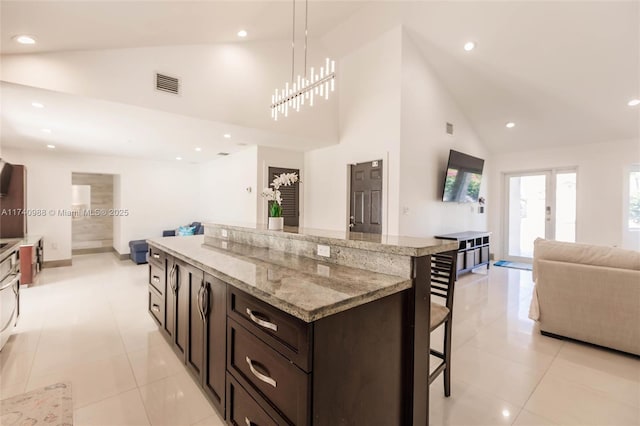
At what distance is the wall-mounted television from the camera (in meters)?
4.47

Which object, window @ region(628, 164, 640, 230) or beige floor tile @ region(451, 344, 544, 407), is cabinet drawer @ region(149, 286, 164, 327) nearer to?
beige floor tile @ region(451, 344, 544, 407)

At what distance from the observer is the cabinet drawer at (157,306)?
2.71m

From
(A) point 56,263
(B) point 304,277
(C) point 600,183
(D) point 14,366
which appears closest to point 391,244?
(B) point 304,277

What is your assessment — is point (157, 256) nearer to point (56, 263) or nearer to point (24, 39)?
point (24, 39)

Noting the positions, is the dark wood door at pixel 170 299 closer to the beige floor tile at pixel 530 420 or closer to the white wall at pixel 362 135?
the beige floor tile at pixel 530 420

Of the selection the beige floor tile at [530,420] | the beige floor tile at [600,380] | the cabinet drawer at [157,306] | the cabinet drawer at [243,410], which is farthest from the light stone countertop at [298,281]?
the beige floor tile at [600,380]

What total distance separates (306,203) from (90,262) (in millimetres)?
5119

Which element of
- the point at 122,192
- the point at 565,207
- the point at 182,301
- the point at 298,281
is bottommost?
the point at 182,301

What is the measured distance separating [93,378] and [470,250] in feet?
17.9

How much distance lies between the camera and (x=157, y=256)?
2.78 m

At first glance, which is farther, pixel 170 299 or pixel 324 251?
pixel 170 299

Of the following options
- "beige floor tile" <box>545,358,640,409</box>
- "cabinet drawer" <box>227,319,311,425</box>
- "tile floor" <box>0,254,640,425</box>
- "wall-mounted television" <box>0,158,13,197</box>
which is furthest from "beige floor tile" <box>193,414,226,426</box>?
"wall-mounted television" <box>0,158,13,197</box>

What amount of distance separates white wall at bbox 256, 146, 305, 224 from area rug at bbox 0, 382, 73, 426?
3.87m

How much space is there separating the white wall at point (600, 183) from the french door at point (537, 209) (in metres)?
0.18
